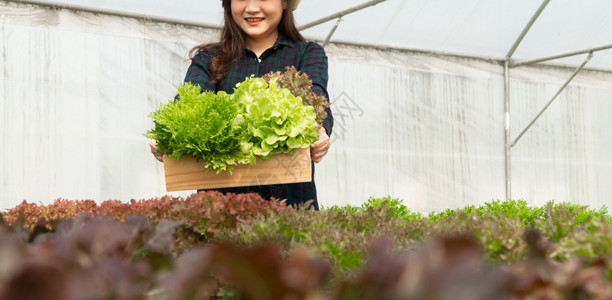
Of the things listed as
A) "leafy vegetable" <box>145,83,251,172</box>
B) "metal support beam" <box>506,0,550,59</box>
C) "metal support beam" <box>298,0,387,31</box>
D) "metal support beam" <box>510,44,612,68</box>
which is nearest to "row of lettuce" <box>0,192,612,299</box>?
"leafy vegetable" <box>145,83,251,172</box>

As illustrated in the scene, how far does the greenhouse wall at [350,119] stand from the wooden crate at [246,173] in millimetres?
4132

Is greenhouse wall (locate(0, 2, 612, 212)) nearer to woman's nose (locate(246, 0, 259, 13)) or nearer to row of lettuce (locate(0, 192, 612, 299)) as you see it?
woman's nose (locate(246, 0, 259, 13))

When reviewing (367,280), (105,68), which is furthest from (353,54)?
(367,280)

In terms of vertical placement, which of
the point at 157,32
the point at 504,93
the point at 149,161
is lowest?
the point at 149,161

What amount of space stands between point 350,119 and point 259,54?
7671mm

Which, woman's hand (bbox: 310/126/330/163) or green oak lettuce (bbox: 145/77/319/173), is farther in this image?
woman's hand (bbox: 310/126/330/163)

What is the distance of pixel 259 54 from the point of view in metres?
3.68

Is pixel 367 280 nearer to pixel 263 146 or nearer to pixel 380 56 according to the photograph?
pixel 263 146

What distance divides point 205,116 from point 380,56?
366 inches

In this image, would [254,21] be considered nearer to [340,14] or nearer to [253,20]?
[253,20]

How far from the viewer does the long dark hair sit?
3590 mm

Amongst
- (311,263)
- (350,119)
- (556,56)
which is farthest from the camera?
(556,56)

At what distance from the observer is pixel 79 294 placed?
0.44 m

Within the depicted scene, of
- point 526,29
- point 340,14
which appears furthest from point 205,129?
point 526,29
